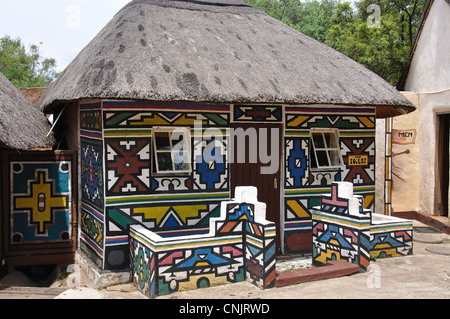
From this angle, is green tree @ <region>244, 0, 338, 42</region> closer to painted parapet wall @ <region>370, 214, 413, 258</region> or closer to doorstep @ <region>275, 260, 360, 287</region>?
painted parapet wall @ <region>370, 214, 413, 258</region>

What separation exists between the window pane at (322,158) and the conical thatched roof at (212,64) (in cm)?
101

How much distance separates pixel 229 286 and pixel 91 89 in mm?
2977

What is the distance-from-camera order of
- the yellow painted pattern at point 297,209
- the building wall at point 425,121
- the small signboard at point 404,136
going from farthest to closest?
the small signboard at point 404,136 < the building wall at point 425,121 < the yellow painted pattern at point 297,209

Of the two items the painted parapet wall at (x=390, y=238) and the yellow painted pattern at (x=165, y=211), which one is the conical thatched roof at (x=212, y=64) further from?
the painted parapet wall at (x=390, y=238)

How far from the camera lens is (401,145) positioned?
1144cm

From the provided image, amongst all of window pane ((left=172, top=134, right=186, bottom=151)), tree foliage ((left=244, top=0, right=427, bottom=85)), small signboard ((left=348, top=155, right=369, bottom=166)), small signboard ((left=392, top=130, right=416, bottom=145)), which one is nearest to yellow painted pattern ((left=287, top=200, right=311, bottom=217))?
small signboard ((left=348, top=155, right=369, bottom=166))

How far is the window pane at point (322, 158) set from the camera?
8.20 m

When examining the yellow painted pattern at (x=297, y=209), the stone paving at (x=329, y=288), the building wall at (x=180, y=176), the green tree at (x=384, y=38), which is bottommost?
the stone paving at (x=329, y=288)

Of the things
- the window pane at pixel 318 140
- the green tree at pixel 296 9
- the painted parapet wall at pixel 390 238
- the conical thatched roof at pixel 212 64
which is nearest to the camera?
the conical thatched roof at pixel 212 64

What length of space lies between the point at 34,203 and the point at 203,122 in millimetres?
2963

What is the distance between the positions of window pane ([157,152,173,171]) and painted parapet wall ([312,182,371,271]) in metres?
2.24

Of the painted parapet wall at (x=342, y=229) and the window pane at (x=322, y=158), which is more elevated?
the window pane at (x=322, y=158)

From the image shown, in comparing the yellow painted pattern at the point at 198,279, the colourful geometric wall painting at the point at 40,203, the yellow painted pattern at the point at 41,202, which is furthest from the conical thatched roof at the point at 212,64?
the yellow painted pattern at the point at 198,279

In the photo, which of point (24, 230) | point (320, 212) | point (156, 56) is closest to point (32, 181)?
point (24, 230)
